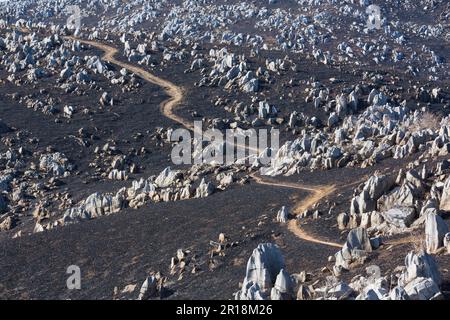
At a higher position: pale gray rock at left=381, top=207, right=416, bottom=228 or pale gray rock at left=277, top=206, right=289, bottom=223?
pale gray rock at left=381, top=207, right=416, bottom=228

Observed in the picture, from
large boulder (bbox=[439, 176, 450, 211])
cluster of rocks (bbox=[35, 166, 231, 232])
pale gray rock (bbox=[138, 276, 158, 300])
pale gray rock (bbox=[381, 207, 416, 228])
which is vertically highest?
A: large boulder (bbox=[439, 176, 450, 211])

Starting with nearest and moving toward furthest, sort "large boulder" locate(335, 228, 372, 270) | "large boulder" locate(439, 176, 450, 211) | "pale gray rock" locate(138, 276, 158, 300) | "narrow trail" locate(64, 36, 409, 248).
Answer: "large boulder" locate(335, 228, 372, 270), "pale gray rock" locate(138, 276, 158, 300), "large boulder" locate(439, 176, 450, 211), "narrow trail" locate(64, 36, 409, 248)

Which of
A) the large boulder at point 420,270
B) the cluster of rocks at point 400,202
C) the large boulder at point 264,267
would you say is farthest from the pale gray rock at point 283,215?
the large boulder at point 420,270

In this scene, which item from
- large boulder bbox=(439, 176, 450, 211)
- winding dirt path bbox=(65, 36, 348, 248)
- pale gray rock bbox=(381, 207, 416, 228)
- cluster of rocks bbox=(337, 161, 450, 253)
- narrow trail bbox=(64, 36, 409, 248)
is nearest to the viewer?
pale gray rock bbox=(381, 207, 416, 228)

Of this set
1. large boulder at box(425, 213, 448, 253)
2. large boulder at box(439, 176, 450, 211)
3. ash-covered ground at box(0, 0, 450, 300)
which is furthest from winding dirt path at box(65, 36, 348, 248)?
large boulder at box(439, 176, 450, 211)

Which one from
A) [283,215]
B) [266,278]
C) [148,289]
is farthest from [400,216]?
[148,289]

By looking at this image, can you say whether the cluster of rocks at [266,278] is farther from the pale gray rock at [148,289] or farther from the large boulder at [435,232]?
the large boulder at [435,232]

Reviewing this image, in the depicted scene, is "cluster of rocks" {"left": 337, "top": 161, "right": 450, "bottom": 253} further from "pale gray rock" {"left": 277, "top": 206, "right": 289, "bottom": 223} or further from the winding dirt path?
"pale gray rock" {"left": 277, "top": 206, "right": 289, "bottom": 223}

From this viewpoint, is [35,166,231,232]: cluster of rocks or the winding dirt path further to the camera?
[35,166,231,232]: cluster of rocks
